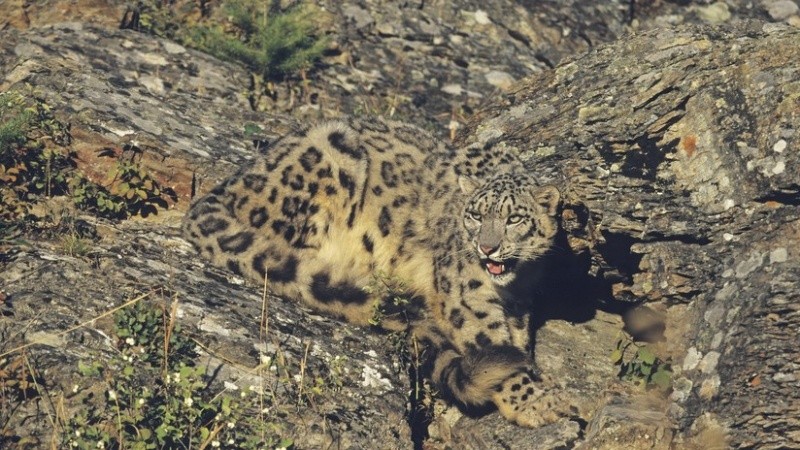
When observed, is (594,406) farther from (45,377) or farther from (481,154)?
(45,377)

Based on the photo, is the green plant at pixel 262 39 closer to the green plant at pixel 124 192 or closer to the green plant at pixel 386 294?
the green plant at pixel 124 192

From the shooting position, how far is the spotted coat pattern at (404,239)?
36.0ft

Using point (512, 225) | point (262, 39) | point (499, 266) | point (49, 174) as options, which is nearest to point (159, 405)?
point (49, 174)

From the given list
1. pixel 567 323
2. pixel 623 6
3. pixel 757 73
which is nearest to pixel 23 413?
pixel 567 323

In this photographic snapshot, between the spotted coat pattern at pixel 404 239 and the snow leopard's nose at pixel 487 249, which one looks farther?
the snow leopard's nose at pixel 487 249

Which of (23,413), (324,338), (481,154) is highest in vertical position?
(481,154)

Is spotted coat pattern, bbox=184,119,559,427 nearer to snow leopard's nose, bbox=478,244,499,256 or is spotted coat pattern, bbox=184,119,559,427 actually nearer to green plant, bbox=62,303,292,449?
snow leopard's nose, bbox=478,244,499,256

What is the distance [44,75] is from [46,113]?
105cm

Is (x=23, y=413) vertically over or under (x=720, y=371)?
under

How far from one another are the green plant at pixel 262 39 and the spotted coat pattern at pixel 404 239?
294 cm

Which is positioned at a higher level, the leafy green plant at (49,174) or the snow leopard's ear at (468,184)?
the snow leopard's ear at (468,184)

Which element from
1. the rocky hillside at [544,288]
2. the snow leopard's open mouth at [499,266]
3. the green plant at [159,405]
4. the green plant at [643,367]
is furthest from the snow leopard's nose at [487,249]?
the green plant at [159,405]

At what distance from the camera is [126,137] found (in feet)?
40.4

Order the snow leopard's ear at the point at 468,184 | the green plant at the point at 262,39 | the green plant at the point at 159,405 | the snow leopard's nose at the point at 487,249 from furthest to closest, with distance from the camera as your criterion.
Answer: the green plant at the point at 262,39 < the snow leopard's ear at the point at 468,184 < the snow leopard's nose at the point at 487,249 < the green plant at the point at 159,405
